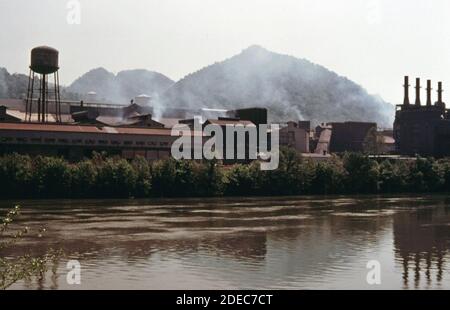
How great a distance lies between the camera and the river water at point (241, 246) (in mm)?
20688

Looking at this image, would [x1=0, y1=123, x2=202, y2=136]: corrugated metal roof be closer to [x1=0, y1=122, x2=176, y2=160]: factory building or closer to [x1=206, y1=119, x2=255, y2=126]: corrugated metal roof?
[x1=0, y1=122, x2=176, y2=160]: factory building

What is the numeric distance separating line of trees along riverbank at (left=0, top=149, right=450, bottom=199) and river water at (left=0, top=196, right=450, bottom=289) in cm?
1034

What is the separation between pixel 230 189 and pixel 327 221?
29.6 metres

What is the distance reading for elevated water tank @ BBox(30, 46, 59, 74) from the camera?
7569cm

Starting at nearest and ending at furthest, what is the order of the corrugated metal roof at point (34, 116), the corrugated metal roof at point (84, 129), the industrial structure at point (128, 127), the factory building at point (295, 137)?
1. the corrugated metal roof at point (84, 129)
2. the industrial structure at point (128, 127)
3. the corrugated metal roof at point (34, 116)
4. the factory building at point (295, 137)

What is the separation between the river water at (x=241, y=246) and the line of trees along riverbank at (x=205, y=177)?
10342 millimetres

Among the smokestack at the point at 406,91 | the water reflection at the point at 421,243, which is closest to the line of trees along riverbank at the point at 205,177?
the smokestack at the point at 406,91

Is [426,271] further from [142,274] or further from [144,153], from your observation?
[144,153]

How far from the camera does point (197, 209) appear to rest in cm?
5088

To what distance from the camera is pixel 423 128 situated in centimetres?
9888

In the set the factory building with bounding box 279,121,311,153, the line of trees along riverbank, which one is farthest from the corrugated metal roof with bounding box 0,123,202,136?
the factory building with bounding box 279,121,311,153
